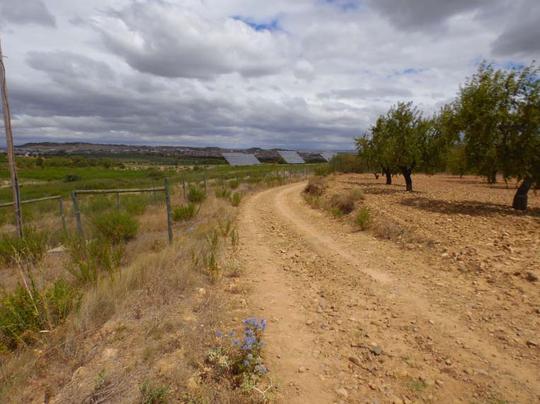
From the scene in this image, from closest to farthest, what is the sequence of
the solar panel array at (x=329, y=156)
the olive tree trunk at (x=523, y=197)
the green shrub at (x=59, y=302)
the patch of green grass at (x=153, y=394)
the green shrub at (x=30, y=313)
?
the patch of green grass at (x=153, y=394) < the green shrub at (x=30, y=313) < the green shrub at (x=59, y=302) < the olive tree trunk at (x=523, y=197) < the solar panel array at (x=329, y=156)

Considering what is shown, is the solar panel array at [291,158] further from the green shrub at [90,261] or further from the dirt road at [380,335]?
the green shrub at [90,261]

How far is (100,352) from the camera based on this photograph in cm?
332

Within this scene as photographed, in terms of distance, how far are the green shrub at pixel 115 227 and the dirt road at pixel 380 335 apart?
3.87m

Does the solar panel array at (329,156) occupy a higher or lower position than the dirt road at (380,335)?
higher

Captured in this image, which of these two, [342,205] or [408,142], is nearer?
[342,205]

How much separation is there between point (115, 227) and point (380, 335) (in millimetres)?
7437

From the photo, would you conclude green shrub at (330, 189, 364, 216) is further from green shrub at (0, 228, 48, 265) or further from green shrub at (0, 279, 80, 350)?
green shrub at (0, 279, 80, 350)

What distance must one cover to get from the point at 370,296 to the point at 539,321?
2.09 m

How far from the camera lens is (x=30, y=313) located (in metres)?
3.57

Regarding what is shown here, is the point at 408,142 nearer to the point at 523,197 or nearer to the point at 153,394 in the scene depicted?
the point at 523,197

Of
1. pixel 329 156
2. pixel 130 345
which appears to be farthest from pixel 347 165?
pixel 130 345

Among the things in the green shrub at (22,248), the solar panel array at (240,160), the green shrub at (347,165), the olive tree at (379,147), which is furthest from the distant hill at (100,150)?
the green shrub at (22,248)

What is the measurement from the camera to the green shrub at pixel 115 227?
8625 millimetres

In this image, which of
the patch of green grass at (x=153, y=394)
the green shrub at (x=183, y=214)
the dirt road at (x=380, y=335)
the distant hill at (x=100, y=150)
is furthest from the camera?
the distant hill at (x=100, y=150)
